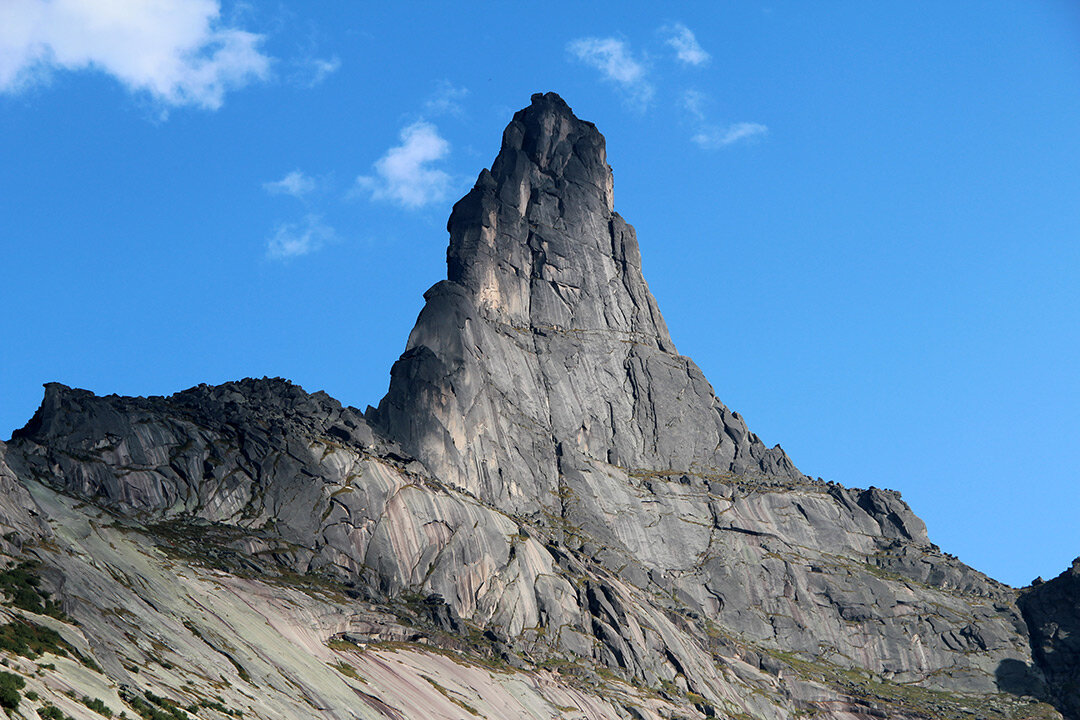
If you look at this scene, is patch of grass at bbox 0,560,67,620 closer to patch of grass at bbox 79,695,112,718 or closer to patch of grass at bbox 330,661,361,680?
patch of grass at bbox 79,695,112,718

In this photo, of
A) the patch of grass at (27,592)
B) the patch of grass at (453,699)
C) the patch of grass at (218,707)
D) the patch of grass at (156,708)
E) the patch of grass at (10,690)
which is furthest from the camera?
the patch of grass at (453,699)

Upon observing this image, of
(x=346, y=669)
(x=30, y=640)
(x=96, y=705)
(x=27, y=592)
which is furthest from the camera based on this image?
(x=346, y=669)

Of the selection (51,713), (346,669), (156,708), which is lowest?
(51,713)

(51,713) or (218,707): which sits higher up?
(218,707)

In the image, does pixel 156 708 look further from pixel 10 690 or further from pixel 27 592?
pixel 27 592

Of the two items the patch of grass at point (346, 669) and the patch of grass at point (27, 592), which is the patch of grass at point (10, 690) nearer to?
the patch of grass at point (27, 592)

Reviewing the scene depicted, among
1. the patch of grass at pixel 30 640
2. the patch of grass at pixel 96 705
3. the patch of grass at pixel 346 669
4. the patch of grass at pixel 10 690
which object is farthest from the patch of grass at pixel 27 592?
the patch of grass at pixel 346 669

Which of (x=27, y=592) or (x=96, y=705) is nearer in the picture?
(x=96, y=705)

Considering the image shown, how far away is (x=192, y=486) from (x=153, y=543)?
2596cm

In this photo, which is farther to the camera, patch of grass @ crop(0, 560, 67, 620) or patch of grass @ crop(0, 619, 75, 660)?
patch of grass @ crop(0, 560, 67, 620)

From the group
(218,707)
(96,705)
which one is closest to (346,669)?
(218,707)

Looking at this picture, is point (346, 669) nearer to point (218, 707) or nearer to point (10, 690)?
point (218, 707)

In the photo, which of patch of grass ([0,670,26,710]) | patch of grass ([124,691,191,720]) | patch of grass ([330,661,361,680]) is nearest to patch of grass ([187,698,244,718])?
patch of grass ([124,691,191,720])

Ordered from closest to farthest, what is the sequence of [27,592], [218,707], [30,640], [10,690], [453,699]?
[10,690], [30,640], [218,707], [27,592], [453,699]
